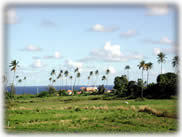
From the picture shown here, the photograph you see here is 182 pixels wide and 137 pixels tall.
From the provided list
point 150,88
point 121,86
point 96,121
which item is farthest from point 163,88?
point 96,121

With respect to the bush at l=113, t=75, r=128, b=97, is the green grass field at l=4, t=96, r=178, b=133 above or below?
below

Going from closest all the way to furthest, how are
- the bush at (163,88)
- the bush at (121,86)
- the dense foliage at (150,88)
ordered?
the bush at (163,88) → the dense foliage at (150,88) → the bush at (121,86)

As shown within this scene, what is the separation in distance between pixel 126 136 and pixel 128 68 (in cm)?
8434

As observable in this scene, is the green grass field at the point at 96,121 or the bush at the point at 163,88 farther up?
the bush at the point at 163,88

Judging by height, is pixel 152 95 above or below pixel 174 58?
below

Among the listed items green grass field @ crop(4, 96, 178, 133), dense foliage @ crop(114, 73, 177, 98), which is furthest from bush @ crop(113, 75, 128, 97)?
green grass field @ crop(4, 96, 178, 133)

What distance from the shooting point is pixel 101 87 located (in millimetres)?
103062

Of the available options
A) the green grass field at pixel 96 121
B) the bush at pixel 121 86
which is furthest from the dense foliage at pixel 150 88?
the green grass field at pixel 96 121

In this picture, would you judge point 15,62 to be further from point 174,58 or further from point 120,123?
point 174,58

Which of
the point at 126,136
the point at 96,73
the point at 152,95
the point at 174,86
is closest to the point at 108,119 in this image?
the point at 126,136

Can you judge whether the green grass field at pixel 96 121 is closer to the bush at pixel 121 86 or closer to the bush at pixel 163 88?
the bush at pixel 163 88

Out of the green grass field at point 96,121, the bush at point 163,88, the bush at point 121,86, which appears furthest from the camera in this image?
the bush at point 121,86

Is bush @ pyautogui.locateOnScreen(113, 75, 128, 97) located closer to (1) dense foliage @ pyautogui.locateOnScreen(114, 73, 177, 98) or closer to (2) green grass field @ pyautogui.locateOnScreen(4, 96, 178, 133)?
(1) dense foliage @ pyautogui.locateOnScreen(114, 73, 177, 98)

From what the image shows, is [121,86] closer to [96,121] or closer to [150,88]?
[150,88]
